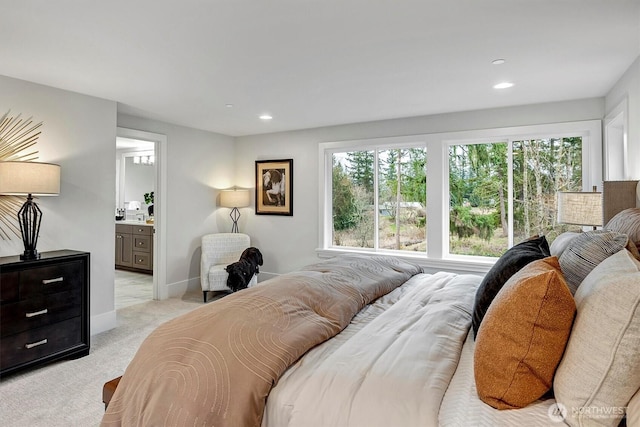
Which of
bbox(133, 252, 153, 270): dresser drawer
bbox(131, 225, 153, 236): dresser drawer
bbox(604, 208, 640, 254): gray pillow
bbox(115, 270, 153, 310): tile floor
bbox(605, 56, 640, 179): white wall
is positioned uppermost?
bbox(605, 56, 640, 179): white wall

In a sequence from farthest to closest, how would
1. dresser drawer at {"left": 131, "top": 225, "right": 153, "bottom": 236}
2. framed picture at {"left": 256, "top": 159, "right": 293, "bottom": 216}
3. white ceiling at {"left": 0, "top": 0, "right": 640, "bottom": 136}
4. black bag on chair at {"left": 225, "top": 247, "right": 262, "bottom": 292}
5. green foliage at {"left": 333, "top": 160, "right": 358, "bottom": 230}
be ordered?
1. dresser drawer at {"left": 131, "top": 225, "right": 153, "bottom": 236}
2. framed picture at {"left": 256, "top": 159, "right": 293, "bottom": 216}
3. green foliage at {"left": 333, "top": 160, "right": 358, "bottom": 230}
4. black bag on chair at {"left": 225, "top": 247, "right": 262, "bottom": 292}
5. white ceiling at {"left": 0, "top": 0, "right": 640, "bottom": 136}

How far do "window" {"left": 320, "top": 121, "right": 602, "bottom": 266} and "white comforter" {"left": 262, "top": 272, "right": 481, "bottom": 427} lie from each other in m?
2.87

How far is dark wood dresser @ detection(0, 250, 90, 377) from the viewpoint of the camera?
8.91 feet

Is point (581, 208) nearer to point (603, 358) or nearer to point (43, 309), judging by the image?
point (603, 358)

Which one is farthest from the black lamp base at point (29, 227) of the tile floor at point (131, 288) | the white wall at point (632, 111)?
the white wall at point (632, 111)

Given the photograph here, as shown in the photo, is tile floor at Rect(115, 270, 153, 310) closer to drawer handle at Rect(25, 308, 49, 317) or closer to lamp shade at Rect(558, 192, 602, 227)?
drawer handle at Rect(25, 308, 49, 317)

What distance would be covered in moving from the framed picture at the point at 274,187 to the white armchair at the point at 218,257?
1.92 ft

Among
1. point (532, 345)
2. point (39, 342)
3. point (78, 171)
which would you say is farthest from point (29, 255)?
point (532, 345)

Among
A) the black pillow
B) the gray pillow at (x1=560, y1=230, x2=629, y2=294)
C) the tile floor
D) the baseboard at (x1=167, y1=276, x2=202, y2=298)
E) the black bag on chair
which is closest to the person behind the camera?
the gray pillow at (x1=560, y1=230, x2=629, y2=294)

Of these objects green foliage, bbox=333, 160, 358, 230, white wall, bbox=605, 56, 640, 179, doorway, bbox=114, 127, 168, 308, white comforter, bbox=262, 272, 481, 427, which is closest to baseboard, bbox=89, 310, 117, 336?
doorway, bbox=114, 127, 168, 308

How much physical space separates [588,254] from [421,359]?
0.84 meters

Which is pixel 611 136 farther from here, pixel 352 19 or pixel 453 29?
pixel 352 19

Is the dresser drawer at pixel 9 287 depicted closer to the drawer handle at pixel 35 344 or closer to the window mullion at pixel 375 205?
the drawer handle at pixel 35 344

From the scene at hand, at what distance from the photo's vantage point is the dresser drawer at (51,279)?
2.83m
